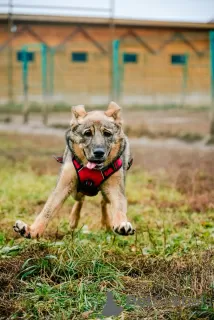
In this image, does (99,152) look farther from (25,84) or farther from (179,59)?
(179,59)

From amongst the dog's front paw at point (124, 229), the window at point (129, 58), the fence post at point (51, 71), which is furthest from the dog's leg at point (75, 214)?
the window at point (129, 58)

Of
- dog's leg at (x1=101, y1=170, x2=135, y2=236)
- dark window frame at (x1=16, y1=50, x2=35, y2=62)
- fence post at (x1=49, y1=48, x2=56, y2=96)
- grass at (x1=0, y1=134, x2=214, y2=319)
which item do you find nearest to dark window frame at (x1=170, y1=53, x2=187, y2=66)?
fence post at (x1=49, y1=48, x2=56, y2=96)

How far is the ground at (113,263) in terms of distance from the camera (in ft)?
11.7

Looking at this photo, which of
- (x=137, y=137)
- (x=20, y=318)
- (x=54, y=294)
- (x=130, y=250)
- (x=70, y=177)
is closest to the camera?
(x=20, y=318)

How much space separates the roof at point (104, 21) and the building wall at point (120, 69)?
0.75 ft

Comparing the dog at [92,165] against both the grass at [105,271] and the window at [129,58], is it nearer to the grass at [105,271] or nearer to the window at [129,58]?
the grass at [105,271]

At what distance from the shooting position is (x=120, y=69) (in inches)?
506

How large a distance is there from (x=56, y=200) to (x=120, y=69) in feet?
28.8

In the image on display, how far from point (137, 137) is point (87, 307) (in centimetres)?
902

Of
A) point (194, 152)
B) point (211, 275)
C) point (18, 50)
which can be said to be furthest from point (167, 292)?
point (18, 50)

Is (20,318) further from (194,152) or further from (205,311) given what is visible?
(194,152)

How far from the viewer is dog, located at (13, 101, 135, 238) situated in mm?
4164

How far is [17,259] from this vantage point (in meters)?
4.17

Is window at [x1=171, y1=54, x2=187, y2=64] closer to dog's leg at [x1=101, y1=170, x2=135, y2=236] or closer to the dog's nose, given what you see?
dog's leg at [x1=101, y1=170, x2=135, y2=236]
